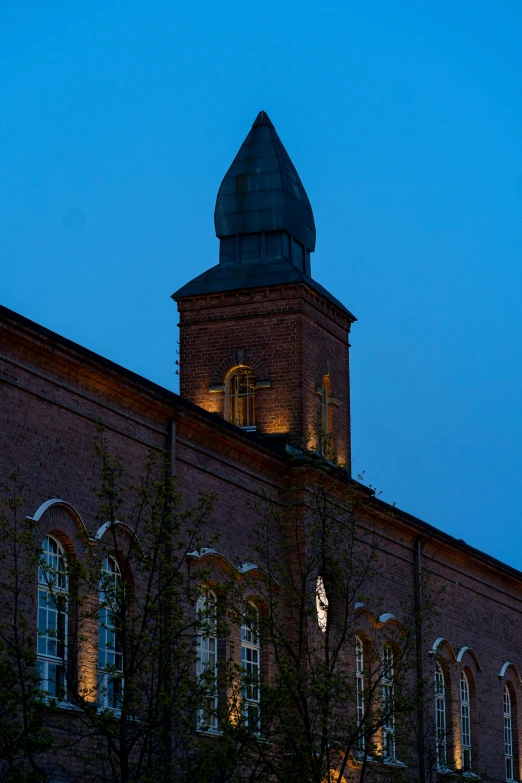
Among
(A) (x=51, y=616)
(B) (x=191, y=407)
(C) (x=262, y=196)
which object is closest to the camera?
(A) (x=51, y=616)

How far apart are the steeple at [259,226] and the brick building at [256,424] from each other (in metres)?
0.04

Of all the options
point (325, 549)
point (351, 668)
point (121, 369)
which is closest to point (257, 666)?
point (351, 668)

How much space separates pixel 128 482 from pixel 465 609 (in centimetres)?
1764

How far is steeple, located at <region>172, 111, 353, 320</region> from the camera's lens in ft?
127

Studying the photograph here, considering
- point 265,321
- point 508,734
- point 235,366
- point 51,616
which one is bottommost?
point 51,616

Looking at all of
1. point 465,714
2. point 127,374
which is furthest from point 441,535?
point 127,374

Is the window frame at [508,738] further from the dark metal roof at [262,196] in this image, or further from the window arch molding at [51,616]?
the window arch molding at [51,616]

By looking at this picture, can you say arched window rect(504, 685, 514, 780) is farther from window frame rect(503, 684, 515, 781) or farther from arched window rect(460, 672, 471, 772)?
arched window rect(460, 672, 471, 772)

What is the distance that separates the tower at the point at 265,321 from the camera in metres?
37.6

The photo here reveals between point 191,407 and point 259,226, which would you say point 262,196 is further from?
point 191,407

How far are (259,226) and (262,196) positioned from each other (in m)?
0.80

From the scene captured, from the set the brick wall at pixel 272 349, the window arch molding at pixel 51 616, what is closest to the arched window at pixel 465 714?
the brick wall at pixel 272 349

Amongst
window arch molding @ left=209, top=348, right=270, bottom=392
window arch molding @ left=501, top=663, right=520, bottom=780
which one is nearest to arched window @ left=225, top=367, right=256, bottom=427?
window arch molding @ left=209, top=348, right=270, bottom=392

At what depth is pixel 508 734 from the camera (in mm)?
44844
